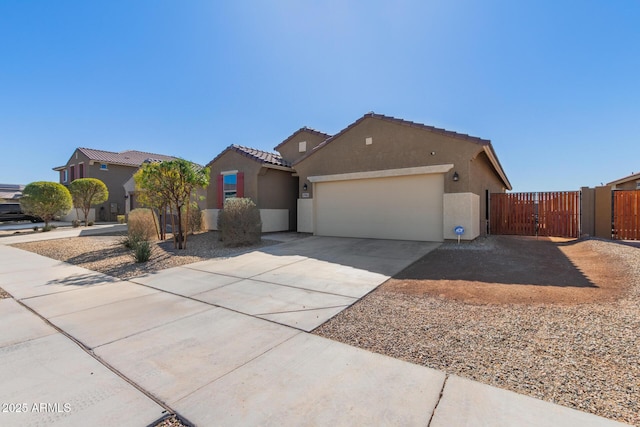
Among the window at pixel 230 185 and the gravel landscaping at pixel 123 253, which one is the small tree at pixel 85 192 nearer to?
the gravel landscaping at pixel 123 253

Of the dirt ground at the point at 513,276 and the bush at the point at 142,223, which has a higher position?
the bush at the point at 142,223

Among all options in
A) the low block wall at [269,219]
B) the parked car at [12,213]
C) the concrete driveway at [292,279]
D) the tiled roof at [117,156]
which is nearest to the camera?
the concrete driveway at [292,279]

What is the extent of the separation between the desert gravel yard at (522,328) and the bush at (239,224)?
6.78m

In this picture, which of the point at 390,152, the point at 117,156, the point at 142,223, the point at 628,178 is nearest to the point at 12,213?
the point at 117,156

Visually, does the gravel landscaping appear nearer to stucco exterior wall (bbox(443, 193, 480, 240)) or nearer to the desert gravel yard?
the desert gravel yard

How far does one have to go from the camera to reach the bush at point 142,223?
1269cm

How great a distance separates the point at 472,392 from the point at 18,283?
30.0 feet

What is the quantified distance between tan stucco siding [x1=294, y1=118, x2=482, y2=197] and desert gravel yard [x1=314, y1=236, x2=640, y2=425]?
5.04 metres

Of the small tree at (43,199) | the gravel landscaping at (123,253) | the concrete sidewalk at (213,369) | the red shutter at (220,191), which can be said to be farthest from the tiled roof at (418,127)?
the small tree at (43,199)

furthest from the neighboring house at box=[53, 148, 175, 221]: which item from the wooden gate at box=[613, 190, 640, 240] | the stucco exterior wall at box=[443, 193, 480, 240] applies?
the wooden gate at box=[613, 190, 640, 240]

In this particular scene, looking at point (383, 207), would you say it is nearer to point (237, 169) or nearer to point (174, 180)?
point (237, 169)

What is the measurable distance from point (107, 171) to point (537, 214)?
3604 centimetres

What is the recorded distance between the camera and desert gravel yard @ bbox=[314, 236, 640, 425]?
2594mm

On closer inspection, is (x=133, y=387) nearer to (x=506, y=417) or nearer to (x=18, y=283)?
(x=506, y=417)
